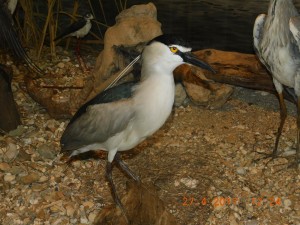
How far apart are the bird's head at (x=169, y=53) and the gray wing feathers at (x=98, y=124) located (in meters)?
0.32

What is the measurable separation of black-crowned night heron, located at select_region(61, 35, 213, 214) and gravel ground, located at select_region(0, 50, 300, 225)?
461 mm

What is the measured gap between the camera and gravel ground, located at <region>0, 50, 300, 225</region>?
3.44 metres

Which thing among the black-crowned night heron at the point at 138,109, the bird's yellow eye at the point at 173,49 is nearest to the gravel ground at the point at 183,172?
the black-crowned night heron at the point at 138,109

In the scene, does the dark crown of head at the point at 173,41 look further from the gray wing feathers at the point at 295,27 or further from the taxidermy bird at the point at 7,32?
the taxidermy bird at the point at 7,32

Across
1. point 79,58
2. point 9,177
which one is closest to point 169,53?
point 9,177

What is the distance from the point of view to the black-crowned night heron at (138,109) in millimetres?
2803

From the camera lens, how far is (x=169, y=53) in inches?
109

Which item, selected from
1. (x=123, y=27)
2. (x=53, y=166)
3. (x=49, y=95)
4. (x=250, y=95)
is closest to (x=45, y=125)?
(x=49, y=95)

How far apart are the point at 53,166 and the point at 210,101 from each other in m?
1.53

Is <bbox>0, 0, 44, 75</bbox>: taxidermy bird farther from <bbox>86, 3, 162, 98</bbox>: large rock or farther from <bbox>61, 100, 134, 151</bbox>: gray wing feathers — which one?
<bbox>61, 100, 134, 151</bbox>: gray wing feathers

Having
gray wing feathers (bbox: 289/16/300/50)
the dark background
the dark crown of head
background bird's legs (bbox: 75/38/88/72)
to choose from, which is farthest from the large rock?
the dark background

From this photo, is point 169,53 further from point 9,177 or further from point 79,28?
point 79,28

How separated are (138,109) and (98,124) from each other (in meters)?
0.34

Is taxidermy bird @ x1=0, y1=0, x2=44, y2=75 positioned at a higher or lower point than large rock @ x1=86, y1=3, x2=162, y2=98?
higher
